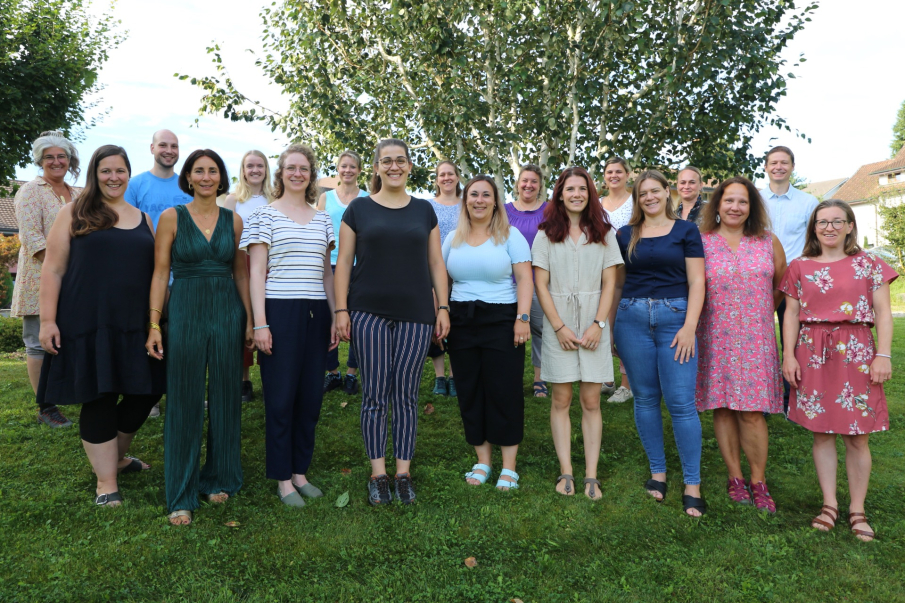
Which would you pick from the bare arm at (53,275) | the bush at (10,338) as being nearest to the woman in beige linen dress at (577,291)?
the bare arm at (53,275)

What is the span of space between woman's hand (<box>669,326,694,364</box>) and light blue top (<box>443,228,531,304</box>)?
1.12 m

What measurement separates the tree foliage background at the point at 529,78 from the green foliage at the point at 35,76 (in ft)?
15.7

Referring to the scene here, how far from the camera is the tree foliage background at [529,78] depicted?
9945mm

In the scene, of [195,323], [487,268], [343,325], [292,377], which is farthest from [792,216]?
[195,323]

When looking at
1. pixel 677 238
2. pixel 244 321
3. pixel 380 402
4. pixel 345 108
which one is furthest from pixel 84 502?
pixel 345 108

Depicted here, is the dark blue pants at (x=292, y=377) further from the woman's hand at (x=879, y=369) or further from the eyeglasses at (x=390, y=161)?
the woman's hand at (x=879, y=369)

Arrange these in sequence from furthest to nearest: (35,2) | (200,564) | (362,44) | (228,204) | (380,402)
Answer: (35,2) → (362,44) → (228,204) → (380,402) → (200,564)

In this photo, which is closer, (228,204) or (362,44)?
(228,204)

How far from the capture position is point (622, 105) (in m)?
11.0

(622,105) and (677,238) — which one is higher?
(622,105)

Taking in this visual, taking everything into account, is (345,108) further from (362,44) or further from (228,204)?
(228,204)

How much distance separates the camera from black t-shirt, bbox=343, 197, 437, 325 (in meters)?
3.83

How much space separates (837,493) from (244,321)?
4.35m

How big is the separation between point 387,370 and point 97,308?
5.94 ft
